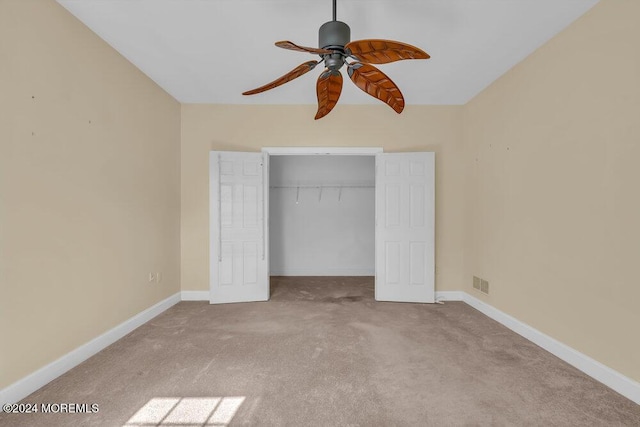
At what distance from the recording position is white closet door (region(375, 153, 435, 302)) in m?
4.05

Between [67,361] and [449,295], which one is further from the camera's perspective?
[449,295]

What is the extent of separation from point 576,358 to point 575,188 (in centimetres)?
137

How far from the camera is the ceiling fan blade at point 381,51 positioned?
160 cm

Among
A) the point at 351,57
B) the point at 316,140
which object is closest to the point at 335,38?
the point at 351,57

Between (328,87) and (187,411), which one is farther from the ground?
(328,87)

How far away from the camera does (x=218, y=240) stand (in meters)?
3.96

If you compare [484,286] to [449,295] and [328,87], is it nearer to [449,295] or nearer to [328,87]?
[449,295]

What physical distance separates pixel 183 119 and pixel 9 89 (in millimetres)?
2396

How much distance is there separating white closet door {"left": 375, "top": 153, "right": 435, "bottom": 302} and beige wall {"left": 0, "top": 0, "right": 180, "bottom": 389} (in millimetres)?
2966

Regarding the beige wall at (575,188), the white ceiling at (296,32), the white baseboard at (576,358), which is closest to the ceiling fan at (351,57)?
the white ceiling at (296,32)

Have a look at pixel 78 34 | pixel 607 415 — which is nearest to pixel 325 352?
pixel 607 415

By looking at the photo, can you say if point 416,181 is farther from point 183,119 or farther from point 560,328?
point 183,119

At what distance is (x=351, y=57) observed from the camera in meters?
1.93

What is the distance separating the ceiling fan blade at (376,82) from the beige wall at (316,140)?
2029 millimetres
